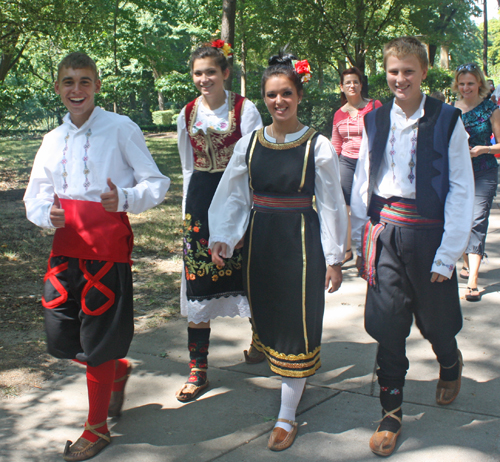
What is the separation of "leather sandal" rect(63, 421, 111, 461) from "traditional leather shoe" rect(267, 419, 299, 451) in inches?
34.7

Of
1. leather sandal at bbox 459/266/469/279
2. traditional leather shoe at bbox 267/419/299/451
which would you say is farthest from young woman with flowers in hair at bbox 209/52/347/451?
leather sandal at bbox 459/266/469/279

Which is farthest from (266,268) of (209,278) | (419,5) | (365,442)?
(419,5)

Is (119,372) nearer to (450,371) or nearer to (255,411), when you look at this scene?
(255,411)

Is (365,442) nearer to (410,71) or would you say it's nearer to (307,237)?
(307,237)

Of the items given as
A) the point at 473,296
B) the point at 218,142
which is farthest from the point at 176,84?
the point at 218,142

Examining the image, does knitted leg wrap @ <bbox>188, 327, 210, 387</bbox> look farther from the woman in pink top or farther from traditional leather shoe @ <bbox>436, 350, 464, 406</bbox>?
the woman in pink top

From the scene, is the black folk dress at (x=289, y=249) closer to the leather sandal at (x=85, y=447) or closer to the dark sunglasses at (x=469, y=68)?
the leather sandal at (x=85, y=447)

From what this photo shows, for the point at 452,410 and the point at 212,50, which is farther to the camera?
the point at 212,50

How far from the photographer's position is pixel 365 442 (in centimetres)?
303

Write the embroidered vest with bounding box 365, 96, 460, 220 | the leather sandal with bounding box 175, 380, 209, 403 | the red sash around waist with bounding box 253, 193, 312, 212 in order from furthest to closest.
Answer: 1. the leather sandal with bounding box 175, 380, 209, 403
2. the red sash around waist with bounding box 253, 193, 312, 212
3. the embroidered vest with bounding box 365, 96, 460, 220

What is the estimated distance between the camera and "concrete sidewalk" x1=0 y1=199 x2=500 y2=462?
2.96 metres

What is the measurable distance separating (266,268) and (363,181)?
2.38 ft

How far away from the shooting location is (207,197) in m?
3.64

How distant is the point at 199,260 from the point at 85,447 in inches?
51.0
